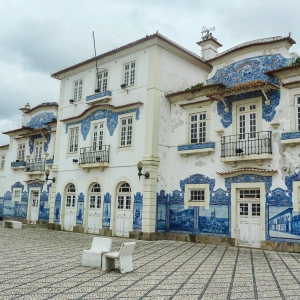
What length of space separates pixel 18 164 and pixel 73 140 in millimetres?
6395

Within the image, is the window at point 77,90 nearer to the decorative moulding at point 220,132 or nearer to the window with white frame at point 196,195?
the window with white frame at point 196,195

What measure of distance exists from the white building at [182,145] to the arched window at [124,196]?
1.9 inches

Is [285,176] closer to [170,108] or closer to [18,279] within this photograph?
[170,108]

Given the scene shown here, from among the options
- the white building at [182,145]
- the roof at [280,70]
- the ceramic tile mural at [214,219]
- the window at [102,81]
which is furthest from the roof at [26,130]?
the roof at [280,70]

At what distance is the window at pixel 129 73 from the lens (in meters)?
16.6

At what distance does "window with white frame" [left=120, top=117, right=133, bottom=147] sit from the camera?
1612cm

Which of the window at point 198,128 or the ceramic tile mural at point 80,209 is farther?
the ceramic tile mural at point 80,209

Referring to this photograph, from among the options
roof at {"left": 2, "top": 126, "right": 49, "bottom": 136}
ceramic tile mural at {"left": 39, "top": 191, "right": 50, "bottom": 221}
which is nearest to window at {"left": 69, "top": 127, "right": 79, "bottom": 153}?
roof at {"left": 2, "top": 126, "right": 49, "bottom": 136}

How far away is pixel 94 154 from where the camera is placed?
17188 millimetres

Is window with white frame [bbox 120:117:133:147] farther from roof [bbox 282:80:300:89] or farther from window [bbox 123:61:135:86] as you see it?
roof [bbox 282:80:300:89]

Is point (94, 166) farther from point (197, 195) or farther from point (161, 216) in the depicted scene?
point (197, 195)

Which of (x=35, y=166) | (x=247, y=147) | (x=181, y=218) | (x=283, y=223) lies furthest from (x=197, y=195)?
(x=35, y=166)

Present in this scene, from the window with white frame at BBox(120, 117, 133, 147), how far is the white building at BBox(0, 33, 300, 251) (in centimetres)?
6

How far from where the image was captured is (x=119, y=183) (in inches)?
636
